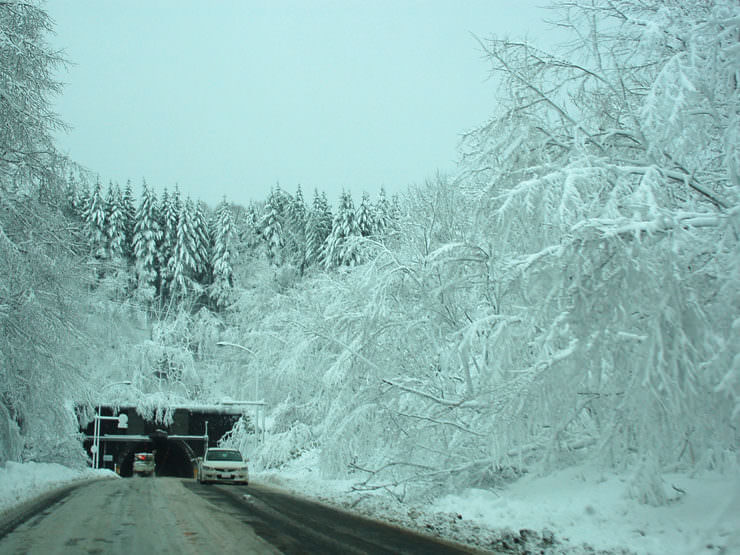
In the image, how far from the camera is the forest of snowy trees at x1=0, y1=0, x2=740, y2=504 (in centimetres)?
640

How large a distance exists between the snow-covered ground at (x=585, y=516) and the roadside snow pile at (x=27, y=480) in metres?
8.93

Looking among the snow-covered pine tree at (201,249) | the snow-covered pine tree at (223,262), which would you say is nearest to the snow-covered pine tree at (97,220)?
the snow-covered pine tree at (201,249)

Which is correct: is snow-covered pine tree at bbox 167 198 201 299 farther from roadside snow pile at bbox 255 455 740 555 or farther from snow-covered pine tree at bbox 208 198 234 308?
roadside snow pile at bbox 255 455 740 555

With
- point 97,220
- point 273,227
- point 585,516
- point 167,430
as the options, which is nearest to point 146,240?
point 97,220

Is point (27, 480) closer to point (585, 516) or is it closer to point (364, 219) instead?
point (585, 516)

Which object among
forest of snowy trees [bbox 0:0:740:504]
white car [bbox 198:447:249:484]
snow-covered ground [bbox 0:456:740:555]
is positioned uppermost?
forest of snowy trees [bbox 0:0:740:504]

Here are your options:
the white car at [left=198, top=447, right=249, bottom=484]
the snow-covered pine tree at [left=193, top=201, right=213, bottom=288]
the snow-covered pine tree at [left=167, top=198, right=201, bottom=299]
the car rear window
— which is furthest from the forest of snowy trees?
the snow-covered pine tree at [left=193, top=201, right=213, bottom=288]

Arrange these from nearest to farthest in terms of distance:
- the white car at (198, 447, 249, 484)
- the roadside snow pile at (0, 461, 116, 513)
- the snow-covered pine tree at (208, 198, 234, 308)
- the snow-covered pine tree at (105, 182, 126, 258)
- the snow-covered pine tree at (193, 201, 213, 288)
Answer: the roadside snow pile at (0, 461, 116, 513) < the white car at (198, 447, 249, 484) < the snow-covered pine tree at (105, 182, 126, 258) < the snow-covered pine tree at (208, 198, 234, 308) < the snow-covered pine tree at (193, 201, 213, 288)

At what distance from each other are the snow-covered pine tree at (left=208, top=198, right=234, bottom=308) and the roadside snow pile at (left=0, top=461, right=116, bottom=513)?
129 ft

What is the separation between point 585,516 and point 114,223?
64.5m

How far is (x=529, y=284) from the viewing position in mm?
6934

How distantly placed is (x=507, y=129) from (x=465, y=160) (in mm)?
1048

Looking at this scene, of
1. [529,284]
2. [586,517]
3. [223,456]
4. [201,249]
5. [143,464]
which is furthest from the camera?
[201,249]

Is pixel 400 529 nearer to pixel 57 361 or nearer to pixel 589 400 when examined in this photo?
pixel 589 400
